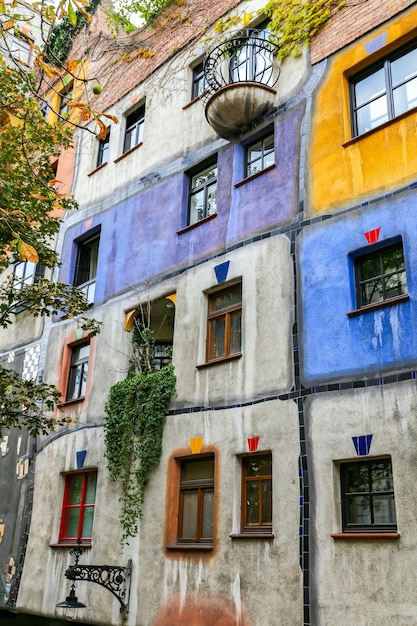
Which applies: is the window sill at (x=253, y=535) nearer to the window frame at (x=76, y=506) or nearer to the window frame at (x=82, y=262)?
the window frame at (x=76, y=506)

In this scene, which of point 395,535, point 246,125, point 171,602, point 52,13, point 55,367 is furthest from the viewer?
point 55,367

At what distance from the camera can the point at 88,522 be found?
11.7m

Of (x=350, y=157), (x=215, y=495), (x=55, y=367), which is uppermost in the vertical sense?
(x=350, y=157)

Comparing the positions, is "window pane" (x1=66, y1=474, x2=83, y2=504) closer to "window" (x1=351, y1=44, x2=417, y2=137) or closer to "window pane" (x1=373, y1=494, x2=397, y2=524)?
"window pane" (x1=373, y1=494, x2=397, y2=524)

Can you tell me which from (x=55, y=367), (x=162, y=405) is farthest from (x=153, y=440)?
(x=55, y=367)

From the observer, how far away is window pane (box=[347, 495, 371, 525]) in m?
7.86

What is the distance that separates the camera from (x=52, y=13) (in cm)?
531

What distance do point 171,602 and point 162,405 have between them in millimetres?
3054

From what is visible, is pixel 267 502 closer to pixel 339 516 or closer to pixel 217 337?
pixel 339 516

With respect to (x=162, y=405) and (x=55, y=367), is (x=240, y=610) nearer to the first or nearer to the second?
(x=162, y=405)

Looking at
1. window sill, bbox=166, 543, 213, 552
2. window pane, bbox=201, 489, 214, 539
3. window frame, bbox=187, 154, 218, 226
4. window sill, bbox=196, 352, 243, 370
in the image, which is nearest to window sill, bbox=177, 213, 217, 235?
window frame, bbox=187, 154, 218, 226

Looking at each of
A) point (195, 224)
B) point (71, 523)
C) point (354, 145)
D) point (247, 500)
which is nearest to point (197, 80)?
point (195, 224)

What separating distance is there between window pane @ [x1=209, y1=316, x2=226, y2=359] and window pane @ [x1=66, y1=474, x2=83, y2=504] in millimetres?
4010

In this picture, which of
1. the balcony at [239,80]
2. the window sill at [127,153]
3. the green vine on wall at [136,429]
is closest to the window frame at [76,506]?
the green vine on wall at [136,429]
